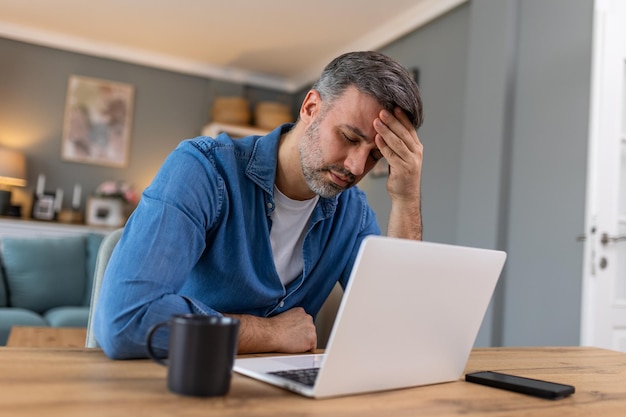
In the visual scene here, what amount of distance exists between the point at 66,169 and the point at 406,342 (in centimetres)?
503

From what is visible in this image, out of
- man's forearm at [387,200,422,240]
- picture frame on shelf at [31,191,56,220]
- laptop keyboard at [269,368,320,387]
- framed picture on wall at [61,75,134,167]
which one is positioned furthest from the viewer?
framed picture on wall at [61,75,134,167]

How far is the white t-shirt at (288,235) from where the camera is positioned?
4.08ft

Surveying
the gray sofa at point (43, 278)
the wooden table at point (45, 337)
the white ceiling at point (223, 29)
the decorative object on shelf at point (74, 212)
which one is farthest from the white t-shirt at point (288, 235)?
the decorative object on shelf at point (74, 212)

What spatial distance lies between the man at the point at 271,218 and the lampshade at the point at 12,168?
4005mm

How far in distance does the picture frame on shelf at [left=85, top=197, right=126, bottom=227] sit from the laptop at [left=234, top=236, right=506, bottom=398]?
4.55m

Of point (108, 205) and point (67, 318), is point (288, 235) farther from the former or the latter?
point (108, 205)

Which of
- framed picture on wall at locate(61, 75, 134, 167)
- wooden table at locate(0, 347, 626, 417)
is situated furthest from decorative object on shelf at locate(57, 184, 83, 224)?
wooden table at locate(0, 347, 626, 417)

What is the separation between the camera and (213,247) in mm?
1110

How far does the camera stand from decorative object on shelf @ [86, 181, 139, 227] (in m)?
5.05

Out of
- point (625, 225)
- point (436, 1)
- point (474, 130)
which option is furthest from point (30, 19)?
point (625, 225)

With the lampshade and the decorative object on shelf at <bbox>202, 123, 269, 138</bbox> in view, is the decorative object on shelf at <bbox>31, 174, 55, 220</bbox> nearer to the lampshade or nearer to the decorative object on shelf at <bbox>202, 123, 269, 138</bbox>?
the lampshade

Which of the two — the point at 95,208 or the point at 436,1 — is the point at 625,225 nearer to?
the point at 436,1

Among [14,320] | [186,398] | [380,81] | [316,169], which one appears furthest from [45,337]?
[186,398]

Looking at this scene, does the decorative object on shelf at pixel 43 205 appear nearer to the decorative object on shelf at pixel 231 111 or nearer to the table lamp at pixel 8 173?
the table lamp at pixel 8 173
